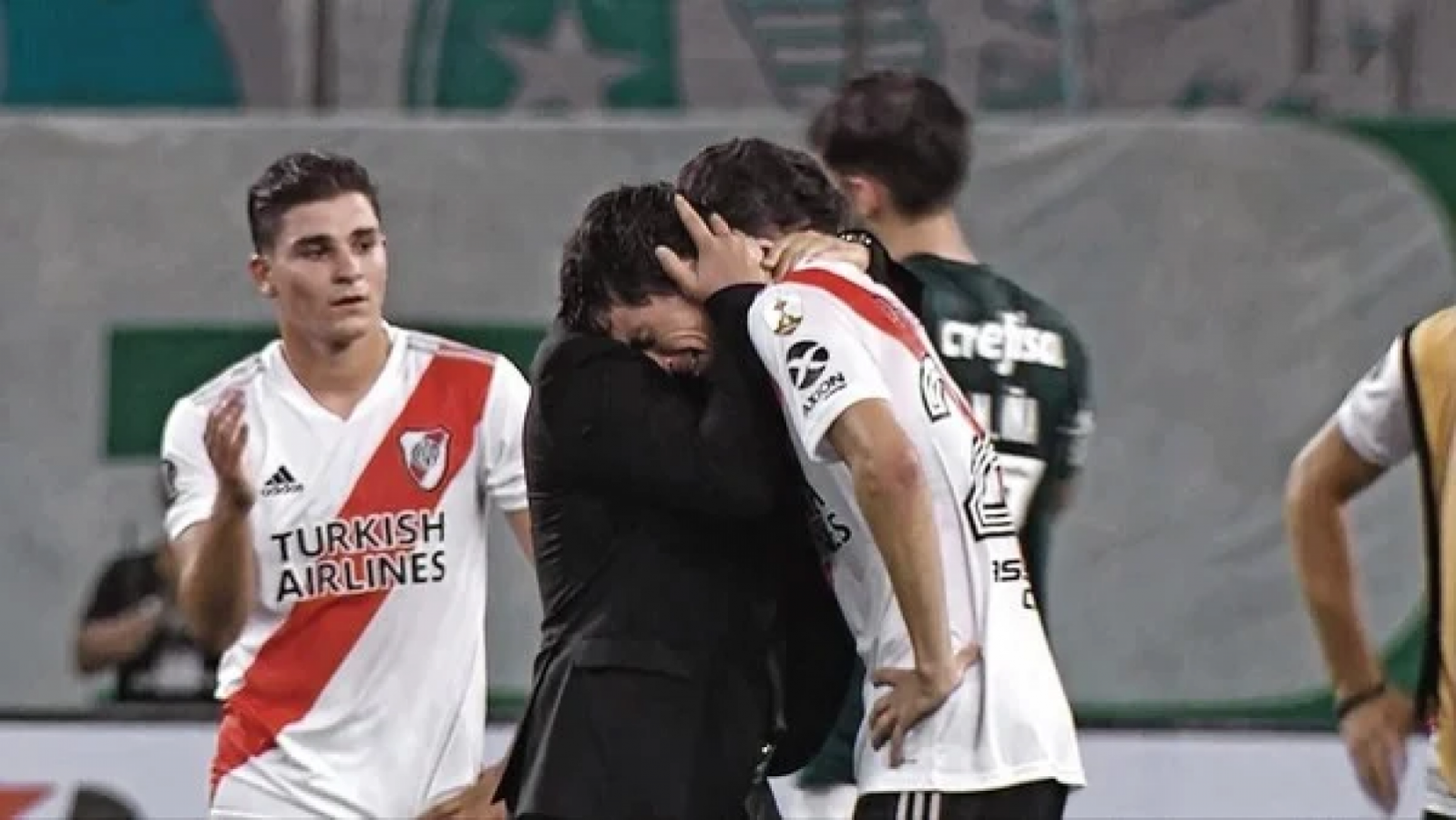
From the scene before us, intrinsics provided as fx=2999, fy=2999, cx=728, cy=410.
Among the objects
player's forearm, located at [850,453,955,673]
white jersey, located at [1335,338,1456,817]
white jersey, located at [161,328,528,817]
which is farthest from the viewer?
white jersey, located at [161,328,528,817]

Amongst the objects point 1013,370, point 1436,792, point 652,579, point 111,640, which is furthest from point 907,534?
point 111,640

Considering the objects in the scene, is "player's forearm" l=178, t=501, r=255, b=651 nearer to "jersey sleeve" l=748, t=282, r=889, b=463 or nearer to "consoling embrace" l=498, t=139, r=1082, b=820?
"consoling embrace" l=498, t=139, r=1082, b=820

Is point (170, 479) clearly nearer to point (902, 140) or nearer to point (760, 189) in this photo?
point (902, 140)

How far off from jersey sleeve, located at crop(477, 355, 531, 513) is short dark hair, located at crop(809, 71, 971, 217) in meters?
0.70

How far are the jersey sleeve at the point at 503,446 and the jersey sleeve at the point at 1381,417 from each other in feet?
5.33

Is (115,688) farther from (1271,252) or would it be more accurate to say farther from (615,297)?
(615,297)

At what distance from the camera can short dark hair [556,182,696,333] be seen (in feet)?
12.8

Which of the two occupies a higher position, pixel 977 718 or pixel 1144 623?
pixel 977 718

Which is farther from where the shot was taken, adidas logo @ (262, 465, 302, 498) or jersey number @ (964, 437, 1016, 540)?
adidas logo @ (262, 465, 302, 498)

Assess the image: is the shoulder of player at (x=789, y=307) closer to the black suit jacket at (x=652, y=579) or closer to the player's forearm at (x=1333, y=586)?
the black suit jacket at (x=652, y=579)

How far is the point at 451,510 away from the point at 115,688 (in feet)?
13.2

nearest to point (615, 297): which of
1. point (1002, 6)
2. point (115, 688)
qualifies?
point (115, 688)

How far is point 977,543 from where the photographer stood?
12.8ft

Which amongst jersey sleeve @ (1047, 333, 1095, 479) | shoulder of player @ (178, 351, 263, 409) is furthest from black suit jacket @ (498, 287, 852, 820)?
shoulder of player @ (178, 351, 263, 409)
